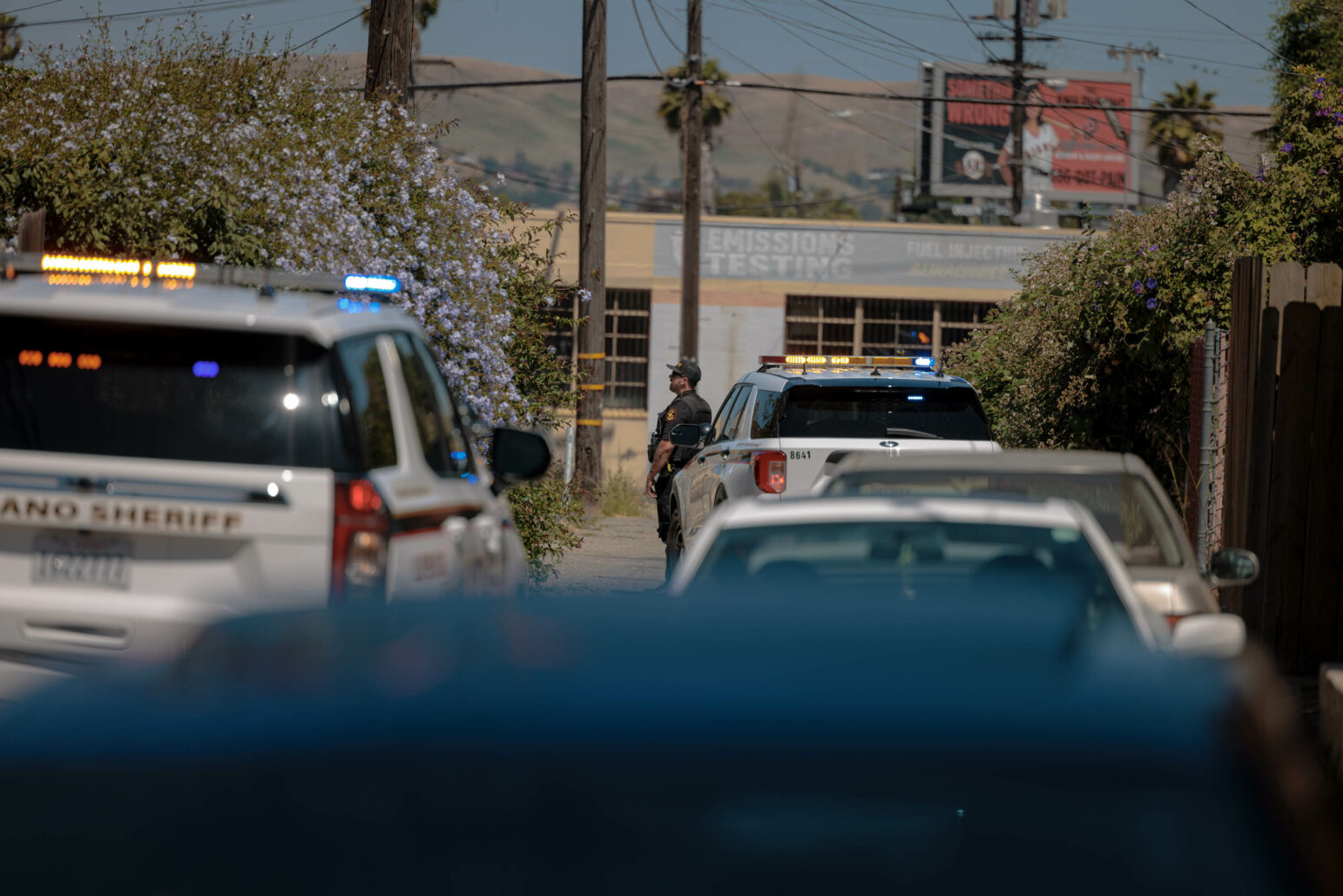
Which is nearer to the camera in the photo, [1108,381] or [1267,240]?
[1267,240]

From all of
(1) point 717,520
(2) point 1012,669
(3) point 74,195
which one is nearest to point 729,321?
(3) point 74,195

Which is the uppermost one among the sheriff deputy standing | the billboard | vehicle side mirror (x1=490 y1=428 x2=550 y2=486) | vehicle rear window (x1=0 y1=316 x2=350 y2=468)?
the billboard

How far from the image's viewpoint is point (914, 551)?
18.2 feet

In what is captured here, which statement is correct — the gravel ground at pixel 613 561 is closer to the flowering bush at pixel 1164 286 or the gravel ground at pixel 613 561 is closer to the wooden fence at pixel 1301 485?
the flowering bush at pixel 1164 286

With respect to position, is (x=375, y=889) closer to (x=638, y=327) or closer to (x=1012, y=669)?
(x=1012, y=669)

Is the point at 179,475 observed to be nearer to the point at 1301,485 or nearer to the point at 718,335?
the point at 1301,485

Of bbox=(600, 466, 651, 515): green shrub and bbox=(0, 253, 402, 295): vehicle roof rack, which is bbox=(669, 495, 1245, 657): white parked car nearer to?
bbox=(0, 253, 402, 295): vehicle roof rack

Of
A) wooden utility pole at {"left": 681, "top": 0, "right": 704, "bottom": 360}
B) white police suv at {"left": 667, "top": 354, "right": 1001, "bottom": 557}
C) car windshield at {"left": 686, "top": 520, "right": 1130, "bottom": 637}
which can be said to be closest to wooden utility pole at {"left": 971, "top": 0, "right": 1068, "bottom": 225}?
wooden utility pole at {"left": 681, "top": 0, "right": 704, "bottom": 360}

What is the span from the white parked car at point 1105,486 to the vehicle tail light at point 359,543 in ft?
7.21

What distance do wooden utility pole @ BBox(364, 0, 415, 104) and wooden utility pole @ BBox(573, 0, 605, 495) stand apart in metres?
7.93

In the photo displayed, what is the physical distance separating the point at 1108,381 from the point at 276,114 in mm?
8285

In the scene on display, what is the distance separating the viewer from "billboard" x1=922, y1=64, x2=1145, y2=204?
5053 centimetres

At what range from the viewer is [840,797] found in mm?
1903

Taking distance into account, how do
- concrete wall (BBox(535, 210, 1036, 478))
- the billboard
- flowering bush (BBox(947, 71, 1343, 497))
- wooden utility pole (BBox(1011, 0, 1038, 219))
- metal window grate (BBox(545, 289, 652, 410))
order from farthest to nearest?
1. the billboard
2. wooden utility pole (BBox(1011, 0, 1038, 219))
3. metal window grate (BBox(545, 289, 652, 410))
4. concrete wall (BBox(535, 210, 1036, 478))
5. flowering bush (BBox(947, 71, 1343, 497))
